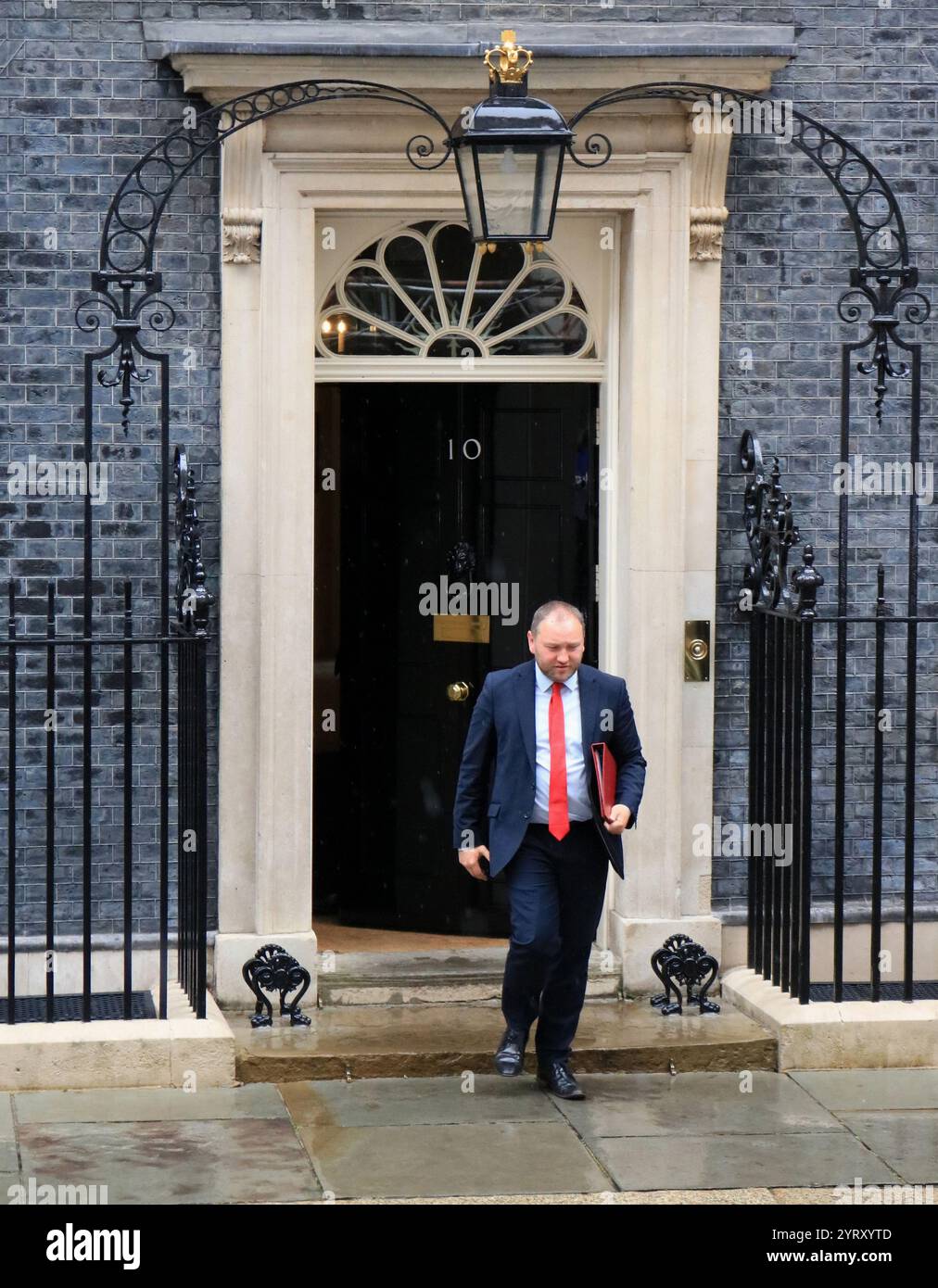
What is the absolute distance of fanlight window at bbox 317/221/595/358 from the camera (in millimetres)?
8586

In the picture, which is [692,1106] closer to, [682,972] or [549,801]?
[682,972]

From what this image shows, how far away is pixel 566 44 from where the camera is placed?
811 centimetres

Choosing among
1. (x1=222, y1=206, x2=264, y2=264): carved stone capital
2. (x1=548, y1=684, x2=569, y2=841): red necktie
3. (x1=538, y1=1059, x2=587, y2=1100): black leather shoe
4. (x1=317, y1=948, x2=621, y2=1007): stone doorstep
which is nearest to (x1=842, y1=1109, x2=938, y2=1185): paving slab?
(x1=538, y1=1059, x2=587, y2=1100): black leather shoe

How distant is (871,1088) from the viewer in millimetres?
7391

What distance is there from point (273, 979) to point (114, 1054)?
3.12 ft

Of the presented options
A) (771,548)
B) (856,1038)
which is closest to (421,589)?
(771,548)

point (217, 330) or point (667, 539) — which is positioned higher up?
point (217, 330)

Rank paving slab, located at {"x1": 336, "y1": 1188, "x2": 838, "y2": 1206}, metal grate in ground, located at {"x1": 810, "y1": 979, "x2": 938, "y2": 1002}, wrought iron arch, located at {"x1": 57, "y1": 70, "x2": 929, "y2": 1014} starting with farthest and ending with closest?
metal grate in ground, located at {"x1": 810, "y1": 979, "x2": 938, "y2": 1002} < wrought iron arch, located at {"x1": 57, "y1": 70, "x2": 929, "y2": 1014} < paving slab, located at {"x1": 336, "y1": 1188, "x2": 838, "y2": 1206}

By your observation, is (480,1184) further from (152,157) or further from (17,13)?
(17,13)

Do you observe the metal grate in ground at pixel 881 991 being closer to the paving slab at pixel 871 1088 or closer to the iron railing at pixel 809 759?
the iron railing at pixel 809 759

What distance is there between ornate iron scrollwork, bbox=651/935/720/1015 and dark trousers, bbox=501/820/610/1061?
1.09 meters

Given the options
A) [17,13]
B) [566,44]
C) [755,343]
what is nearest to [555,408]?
[755,343]

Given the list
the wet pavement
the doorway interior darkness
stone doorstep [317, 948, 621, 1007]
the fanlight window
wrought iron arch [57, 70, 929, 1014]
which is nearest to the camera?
the wet pavement

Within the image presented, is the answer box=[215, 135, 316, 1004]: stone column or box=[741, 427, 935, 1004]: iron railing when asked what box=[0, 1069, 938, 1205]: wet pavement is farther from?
box=[215, 135, 316, 1004]: stone column
